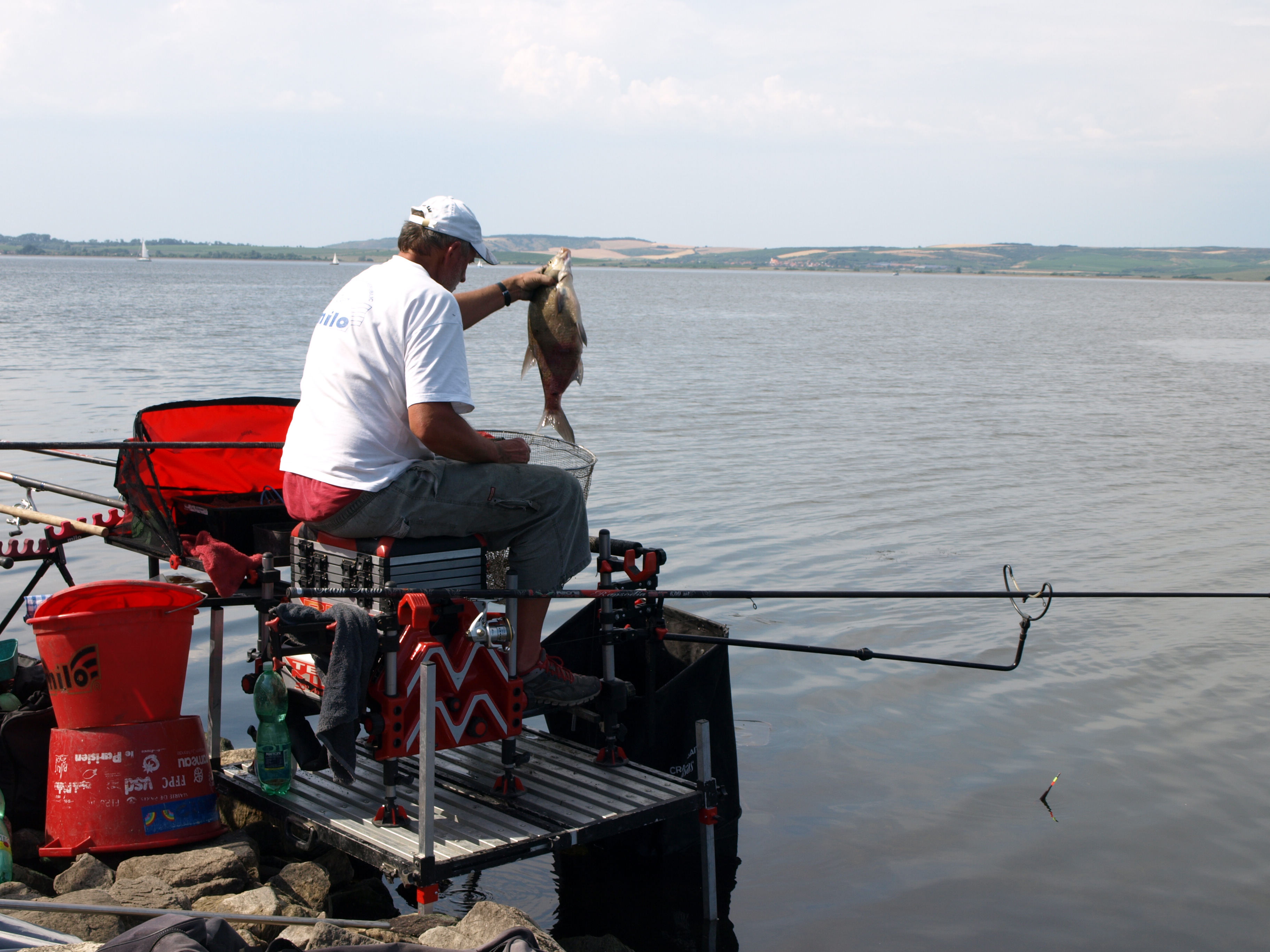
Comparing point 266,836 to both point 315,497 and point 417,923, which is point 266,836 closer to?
point 417,923

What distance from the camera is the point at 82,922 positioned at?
12.2 ft

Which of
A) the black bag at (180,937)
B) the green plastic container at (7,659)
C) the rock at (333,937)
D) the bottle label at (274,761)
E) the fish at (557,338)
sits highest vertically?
the fish at (557,338)

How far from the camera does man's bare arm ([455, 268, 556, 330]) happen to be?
15.4ft

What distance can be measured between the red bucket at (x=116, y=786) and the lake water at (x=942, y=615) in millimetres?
1542

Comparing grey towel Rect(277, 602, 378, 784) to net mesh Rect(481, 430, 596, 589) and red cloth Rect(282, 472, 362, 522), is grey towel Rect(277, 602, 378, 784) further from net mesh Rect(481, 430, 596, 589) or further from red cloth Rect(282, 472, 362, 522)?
net mesh Rect(481, 430, 596, 589)

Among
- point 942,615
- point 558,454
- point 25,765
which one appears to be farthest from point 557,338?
point 942,615

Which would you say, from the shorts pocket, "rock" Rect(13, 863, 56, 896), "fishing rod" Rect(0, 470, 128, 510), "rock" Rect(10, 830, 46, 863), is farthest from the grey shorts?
"fishing rod" Rect(0, 470, 128, 510)

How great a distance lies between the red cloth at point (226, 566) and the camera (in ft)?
14.5

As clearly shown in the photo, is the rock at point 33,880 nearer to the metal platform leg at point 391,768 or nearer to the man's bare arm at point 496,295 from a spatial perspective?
the metal platform leg at point 391,768

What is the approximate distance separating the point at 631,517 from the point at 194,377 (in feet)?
45.2

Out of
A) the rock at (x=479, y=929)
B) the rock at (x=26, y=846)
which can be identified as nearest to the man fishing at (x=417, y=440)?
the rock at (x=479, y=929)

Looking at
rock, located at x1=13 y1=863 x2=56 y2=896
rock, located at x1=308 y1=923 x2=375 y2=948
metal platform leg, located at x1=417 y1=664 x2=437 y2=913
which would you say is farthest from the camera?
rock, located at x1=13 y1=863 x2=56 y2=896

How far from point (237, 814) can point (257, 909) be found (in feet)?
2.99

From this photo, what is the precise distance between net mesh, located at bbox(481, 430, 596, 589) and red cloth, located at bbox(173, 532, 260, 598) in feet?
2.99
